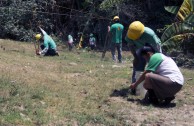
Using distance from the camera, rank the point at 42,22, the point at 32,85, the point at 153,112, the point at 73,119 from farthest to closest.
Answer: the point at 42,22
the point at 32,85
the point at 153,112
the point at 73,119

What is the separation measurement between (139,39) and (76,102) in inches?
64.2

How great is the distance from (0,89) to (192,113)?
3284 mm

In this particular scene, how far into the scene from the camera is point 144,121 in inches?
257

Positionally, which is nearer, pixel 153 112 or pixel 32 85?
pixel 153 112

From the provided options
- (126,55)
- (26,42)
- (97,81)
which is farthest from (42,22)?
(97,81)

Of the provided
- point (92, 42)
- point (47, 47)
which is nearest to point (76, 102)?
point (47, 47)

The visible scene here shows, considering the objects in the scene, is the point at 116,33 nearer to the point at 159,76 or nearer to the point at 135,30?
the point at 135,30

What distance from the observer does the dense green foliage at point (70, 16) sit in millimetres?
20344

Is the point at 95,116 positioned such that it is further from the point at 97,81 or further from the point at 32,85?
the point at 97,81

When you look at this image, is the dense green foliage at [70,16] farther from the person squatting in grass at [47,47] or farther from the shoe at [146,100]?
the shoe at [146,100]

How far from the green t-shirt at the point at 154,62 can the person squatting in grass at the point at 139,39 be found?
0.46 m

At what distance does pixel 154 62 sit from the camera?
7.05 metres

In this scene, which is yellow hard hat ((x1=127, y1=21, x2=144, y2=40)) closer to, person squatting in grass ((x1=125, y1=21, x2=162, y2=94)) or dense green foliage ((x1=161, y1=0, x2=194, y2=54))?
person squatting in grass ((x1=125, y1=21, x2=162, y2=94))

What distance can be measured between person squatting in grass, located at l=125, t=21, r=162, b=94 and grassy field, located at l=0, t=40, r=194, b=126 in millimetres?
639
